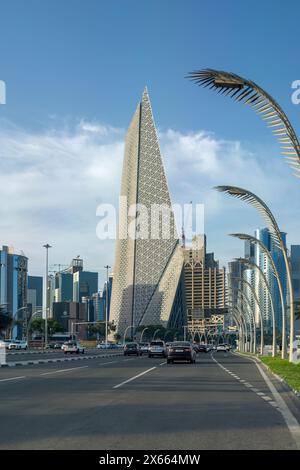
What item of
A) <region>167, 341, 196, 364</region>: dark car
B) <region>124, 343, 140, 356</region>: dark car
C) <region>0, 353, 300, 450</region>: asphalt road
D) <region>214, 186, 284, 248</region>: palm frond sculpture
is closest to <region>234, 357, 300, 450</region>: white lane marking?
<region>0, 353, 300, 450</region>: asphalt road

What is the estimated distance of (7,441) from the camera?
1029 cm

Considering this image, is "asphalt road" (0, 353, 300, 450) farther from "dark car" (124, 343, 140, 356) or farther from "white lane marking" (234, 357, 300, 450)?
"dark car" (124, 343, 140, 356)

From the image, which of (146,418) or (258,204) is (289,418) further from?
(258,204)

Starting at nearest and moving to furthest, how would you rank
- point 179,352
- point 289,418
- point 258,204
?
point 289,418 → point 258,204 → point 179,352

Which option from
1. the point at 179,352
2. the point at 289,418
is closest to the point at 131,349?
the point at 179,352

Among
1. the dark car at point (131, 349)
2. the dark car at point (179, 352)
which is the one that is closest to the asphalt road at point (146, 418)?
the dark car at point (179, 352)

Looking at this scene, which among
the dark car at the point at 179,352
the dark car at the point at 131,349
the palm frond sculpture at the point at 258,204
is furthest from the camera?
the dark car at the point at 131,349

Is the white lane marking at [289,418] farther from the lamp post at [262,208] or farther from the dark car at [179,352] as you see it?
the dark car at [179,352]

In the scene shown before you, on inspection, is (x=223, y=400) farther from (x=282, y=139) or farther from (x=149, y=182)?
(x=149, y=182)

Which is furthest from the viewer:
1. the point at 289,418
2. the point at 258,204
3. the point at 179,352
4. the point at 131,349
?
the point at 131,349

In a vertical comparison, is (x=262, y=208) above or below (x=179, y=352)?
above

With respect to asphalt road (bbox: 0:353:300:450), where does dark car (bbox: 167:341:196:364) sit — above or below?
below
